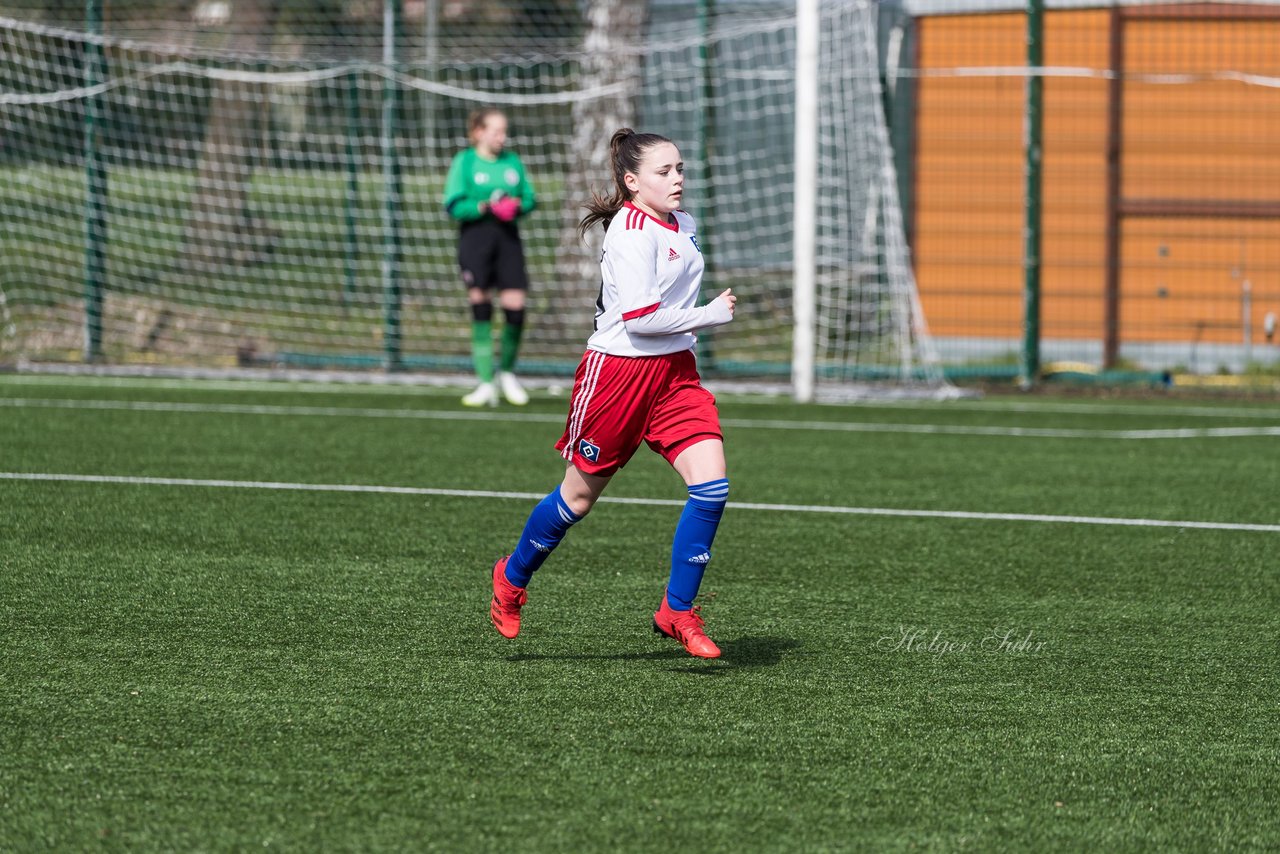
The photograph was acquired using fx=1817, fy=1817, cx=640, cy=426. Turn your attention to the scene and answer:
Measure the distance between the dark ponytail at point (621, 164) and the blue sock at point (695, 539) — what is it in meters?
0.73

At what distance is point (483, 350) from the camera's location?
37.8ft

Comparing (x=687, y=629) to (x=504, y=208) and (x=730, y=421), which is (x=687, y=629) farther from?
(x=504, y=208)

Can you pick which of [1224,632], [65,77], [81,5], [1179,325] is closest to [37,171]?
[65,77]

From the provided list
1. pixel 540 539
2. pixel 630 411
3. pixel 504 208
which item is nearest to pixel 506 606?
pixel 540 539

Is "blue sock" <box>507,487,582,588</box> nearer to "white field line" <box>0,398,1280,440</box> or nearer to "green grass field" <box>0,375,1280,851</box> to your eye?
"green grass field" <box>0,375,1280,851</box>

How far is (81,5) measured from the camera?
21.0m

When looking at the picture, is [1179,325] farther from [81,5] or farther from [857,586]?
[81,5]

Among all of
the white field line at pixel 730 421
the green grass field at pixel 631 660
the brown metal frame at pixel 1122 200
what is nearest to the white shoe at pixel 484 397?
the white field line at pixel 730 421

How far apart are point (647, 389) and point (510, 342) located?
6.92 metres

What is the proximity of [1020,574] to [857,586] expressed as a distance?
64 centimetres

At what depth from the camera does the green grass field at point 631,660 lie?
3.28m

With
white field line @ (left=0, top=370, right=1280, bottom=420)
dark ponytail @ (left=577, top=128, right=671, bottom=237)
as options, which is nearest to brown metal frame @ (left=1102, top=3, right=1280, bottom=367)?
white field line @ (left=0, top=370, right=1280, bottom=420)

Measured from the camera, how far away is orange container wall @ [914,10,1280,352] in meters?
14.2

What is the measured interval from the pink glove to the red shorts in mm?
6630
